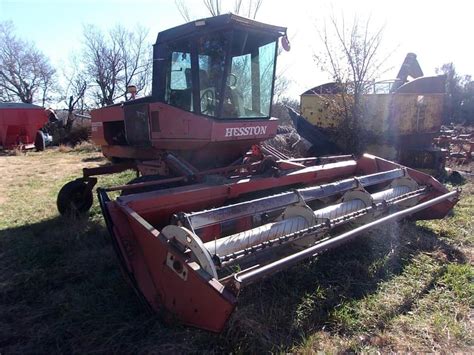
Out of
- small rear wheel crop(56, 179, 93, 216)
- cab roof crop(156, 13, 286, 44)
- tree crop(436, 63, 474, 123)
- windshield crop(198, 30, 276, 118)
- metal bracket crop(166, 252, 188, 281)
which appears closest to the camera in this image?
metal bracket crop(166, 252, 188, 281)

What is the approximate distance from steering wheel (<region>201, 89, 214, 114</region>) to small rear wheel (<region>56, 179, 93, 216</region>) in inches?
86.2

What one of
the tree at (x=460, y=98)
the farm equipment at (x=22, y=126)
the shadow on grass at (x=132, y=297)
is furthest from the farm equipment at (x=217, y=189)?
the tree at (x=460, y=98)

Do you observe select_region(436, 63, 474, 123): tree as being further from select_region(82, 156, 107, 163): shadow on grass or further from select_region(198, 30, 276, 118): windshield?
select_region(198, 30, 276, 118): windshield

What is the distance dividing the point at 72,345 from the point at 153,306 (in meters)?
0.52

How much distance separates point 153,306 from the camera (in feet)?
8.44

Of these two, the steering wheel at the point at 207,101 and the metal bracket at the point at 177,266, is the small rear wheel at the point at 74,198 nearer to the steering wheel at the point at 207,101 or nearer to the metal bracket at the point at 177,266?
the steering wheel at the point at 207,101

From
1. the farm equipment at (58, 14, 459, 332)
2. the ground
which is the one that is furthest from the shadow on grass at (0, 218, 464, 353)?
the farm equipment at (58, 14, 459, 332)

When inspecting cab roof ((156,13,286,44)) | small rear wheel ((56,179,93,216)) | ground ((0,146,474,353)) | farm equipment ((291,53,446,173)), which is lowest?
ground ((0,146,474,353))

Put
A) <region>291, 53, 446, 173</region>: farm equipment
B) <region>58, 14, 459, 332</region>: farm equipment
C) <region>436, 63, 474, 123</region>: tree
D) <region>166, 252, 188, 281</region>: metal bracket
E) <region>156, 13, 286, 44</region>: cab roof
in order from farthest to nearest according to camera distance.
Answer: <region>436, 63, 474, 123</region>: tree
<region>291, 53, 446, 173</region>: farm equipment
<region>156, 13, 286, 44</region>: cab roof
<region>58, 14, 459, 332</region>: farm equipment
<region>166, 252, 188, 281</region>: metal bracket

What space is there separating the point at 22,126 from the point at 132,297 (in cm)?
1576

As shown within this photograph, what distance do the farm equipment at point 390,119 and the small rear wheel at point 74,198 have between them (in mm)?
5833

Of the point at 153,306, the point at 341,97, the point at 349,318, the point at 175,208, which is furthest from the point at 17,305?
the point at 341,97

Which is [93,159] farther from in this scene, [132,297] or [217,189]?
[132,297]

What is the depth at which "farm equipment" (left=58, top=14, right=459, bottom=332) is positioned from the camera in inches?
94.9
